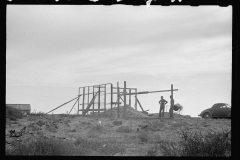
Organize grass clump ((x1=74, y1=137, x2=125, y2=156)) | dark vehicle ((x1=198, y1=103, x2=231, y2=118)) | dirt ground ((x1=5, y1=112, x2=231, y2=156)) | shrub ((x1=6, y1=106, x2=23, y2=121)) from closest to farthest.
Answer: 1. grass clump ((x1=74, y1=137, x2=125, y2=156))
2. dirt ground ((x1=5, y1=112, x2=231, y2=156))
3. shrub ((x1=6, y1=106, x2=23, y2=121))
4. dark vehicle ((x1=198, y1=103, x2=231, y2=118))

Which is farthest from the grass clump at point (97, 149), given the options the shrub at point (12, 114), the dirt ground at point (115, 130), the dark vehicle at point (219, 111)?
the dark vehicle at point (219, 111)

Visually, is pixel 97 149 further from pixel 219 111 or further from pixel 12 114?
pixel 219 111

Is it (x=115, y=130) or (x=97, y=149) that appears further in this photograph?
(x=115, y=130)

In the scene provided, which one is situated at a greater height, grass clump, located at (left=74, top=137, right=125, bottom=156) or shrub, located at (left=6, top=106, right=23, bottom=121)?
shrub, located at (left=6, top=106, right=23, bottom=121)

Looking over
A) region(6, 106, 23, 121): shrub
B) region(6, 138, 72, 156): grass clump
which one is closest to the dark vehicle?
region(6, 106, 23, 121): shrub

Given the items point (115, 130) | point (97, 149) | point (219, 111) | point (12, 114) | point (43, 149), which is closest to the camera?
point (43, 149)

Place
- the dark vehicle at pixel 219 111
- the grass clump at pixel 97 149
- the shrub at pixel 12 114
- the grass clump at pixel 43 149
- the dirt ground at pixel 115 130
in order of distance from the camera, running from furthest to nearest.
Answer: the dark vehicle at pixel 219 111 < the shrub at pixel 12 114 < the dirt ground at pixel 115 130 < the grass clump at pixel 97 149 < the grass clump at pixel 43 149

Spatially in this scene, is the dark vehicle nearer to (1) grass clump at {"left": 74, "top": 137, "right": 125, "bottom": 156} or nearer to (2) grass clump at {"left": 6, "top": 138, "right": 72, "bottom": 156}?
(1) grass clump at {"left": 74, "top": 137, "right": 125, "bottom": 156}

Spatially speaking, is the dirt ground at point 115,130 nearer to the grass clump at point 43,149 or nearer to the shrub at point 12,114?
the shrub at point 12,114

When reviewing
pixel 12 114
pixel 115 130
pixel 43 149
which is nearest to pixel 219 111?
pixel 115 130

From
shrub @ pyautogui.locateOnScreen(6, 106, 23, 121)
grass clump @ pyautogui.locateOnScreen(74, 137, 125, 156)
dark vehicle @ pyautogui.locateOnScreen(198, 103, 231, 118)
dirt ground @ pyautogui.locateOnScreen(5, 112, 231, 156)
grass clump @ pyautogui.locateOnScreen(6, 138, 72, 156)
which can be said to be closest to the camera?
grass clump @ pyautogui.locateOnScreen(6, 138, 72, 156)

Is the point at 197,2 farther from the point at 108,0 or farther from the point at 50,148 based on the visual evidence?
the point at 50,148

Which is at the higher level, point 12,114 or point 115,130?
point 12,114
